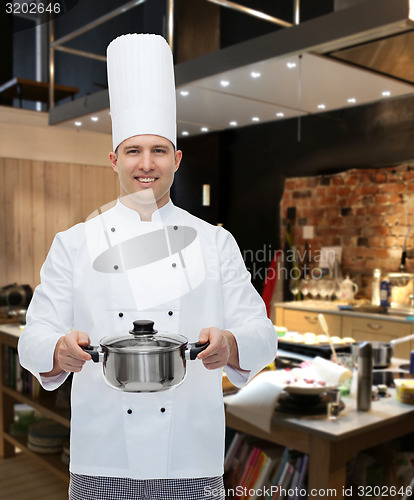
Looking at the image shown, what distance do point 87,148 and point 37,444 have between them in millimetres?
1641

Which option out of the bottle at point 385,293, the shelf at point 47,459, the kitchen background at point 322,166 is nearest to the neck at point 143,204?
the kitchen background at point 322,166

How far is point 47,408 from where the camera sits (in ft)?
7.00

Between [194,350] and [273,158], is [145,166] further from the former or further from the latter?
[273,158]

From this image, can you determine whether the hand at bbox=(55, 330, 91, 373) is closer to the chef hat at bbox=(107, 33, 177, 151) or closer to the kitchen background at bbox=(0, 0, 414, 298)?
the chef hat at bbox=(107, 33, 177, 151)

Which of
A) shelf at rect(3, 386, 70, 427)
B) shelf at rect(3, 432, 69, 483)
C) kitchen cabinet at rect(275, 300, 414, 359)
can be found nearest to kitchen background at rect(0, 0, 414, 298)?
kitchen cabinet at rect(275, 300, 414, 359)

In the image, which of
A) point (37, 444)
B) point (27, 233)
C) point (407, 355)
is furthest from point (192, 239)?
point (407, 355)

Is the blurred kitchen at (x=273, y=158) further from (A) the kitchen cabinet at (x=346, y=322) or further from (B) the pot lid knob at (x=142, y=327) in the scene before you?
(B) the pot lid knob at (x=142, y=327)

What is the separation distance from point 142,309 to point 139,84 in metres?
0.28

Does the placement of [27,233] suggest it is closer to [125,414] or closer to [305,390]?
[125,414]

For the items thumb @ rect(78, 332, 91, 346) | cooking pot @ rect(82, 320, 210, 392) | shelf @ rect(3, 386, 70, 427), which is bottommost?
shelf @ rect(3, 386, 70, 427)

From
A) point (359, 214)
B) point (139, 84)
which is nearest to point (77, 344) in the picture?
point (139, 84)

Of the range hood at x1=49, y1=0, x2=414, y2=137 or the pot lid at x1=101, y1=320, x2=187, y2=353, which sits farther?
the range hood at x1=49, y1=0, x2=414, y2=137

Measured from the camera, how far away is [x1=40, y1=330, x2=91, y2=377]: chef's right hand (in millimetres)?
614

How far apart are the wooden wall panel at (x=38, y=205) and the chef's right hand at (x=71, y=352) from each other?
0.36 meters
